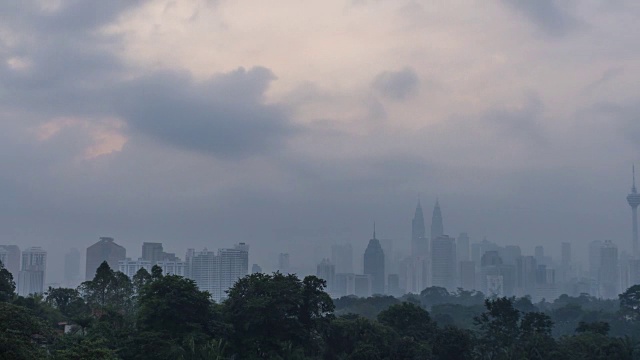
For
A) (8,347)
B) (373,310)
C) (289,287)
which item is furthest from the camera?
(373,310)

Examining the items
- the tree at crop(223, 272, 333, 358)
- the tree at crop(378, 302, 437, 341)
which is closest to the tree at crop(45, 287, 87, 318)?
the tree at crop(223, 272, 333, 358)

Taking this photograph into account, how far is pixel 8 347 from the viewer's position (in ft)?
76.8

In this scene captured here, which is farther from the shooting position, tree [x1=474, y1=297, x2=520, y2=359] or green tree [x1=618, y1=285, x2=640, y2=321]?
green tree [x1=618, y1=285, x2=640, y2=321]

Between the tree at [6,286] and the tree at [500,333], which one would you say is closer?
the tree at [6,286]

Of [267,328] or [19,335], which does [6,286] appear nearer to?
[267,328]

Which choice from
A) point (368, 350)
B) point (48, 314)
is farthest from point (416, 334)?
point (48, 314)

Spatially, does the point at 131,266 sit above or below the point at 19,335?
above

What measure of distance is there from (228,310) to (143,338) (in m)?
7.31

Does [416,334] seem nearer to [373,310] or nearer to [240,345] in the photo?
[240,345]

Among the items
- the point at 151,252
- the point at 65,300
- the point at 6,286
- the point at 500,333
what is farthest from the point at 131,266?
the point at 500,333

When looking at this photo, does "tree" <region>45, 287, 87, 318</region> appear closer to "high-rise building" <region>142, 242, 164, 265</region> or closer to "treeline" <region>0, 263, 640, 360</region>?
"treeline" <region>0, 263, 640, 360</region>

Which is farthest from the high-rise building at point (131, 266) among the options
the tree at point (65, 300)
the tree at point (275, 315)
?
the tree at point (275, 315)

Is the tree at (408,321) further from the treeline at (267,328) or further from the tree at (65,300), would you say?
the tree at (65,300)

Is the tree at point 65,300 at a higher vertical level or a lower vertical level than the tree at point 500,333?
higher
